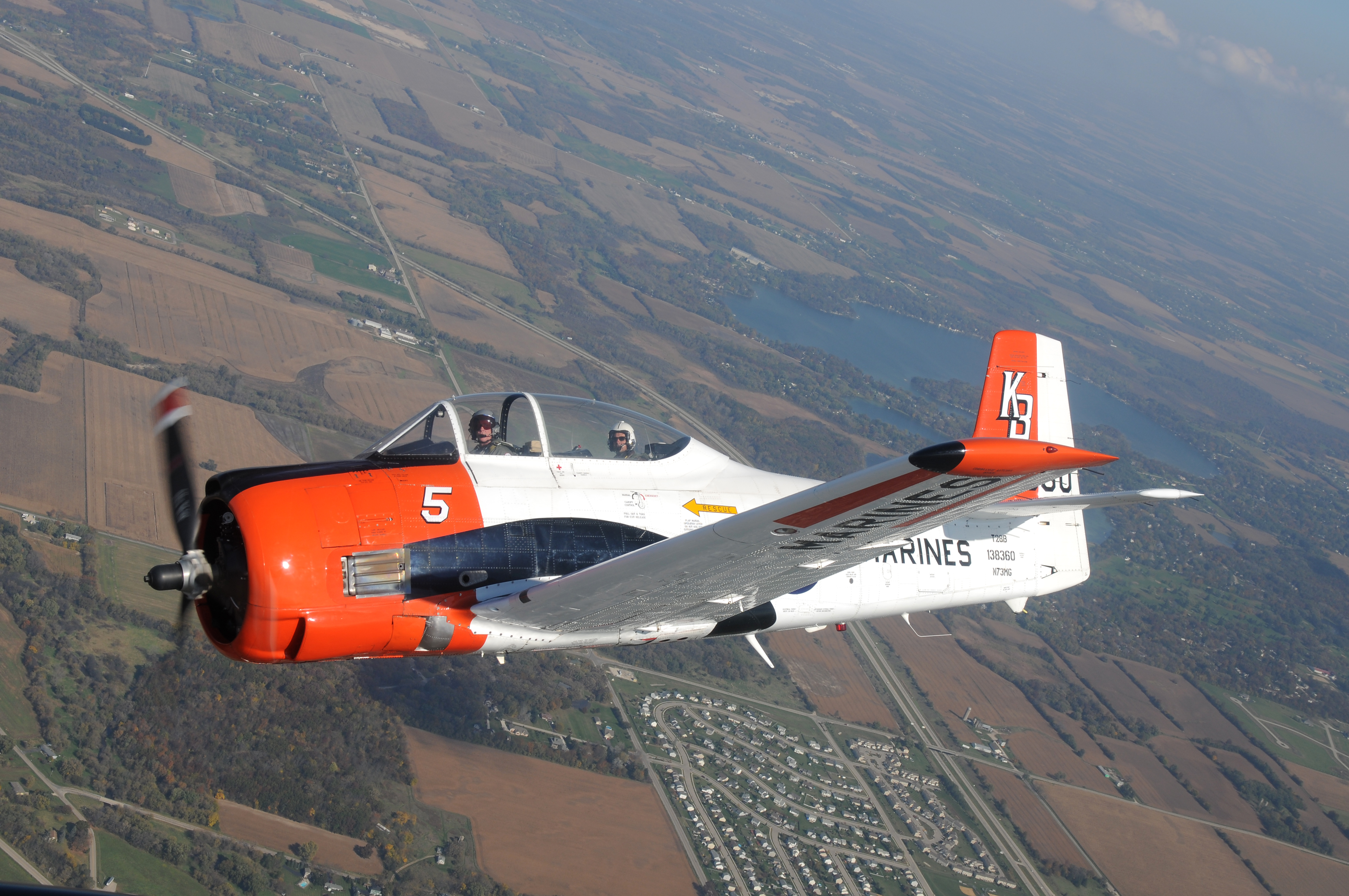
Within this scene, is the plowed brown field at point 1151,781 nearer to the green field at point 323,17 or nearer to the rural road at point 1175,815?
the rural road at point 1175,815

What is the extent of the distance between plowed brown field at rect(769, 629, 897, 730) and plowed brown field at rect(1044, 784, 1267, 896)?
28.5 ft

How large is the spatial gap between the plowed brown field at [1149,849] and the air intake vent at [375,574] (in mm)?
35341

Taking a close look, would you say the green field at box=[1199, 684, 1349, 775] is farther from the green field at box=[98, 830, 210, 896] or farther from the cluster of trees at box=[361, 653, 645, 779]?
the green field at box=[98, 830, 210, 896]

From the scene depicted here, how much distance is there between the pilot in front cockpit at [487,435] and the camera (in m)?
10.4

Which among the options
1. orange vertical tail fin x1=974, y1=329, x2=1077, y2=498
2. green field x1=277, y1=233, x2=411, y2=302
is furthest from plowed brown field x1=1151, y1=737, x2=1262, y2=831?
green field x1=277, y1=233, x2=411, y2=302

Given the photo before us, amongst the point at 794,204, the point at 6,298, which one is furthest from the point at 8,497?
the point at 794,204

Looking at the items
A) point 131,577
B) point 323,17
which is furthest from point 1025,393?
point 323,17

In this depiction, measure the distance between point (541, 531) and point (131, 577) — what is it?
30643mm

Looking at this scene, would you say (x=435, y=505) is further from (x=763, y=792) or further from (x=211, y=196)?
(x=211, y=196)

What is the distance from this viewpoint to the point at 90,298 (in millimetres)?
55531

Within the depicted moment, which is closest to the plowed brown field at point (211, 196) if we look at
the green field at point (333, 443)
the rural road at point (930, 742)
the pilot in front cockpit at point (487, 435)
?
the green field at point (333, 443)

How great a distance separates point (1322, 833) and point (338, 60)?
502ft

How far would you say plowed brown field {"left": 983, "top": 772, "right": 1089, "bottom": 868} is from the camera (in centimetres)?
3566

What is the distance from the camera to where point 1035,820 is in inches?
1480
